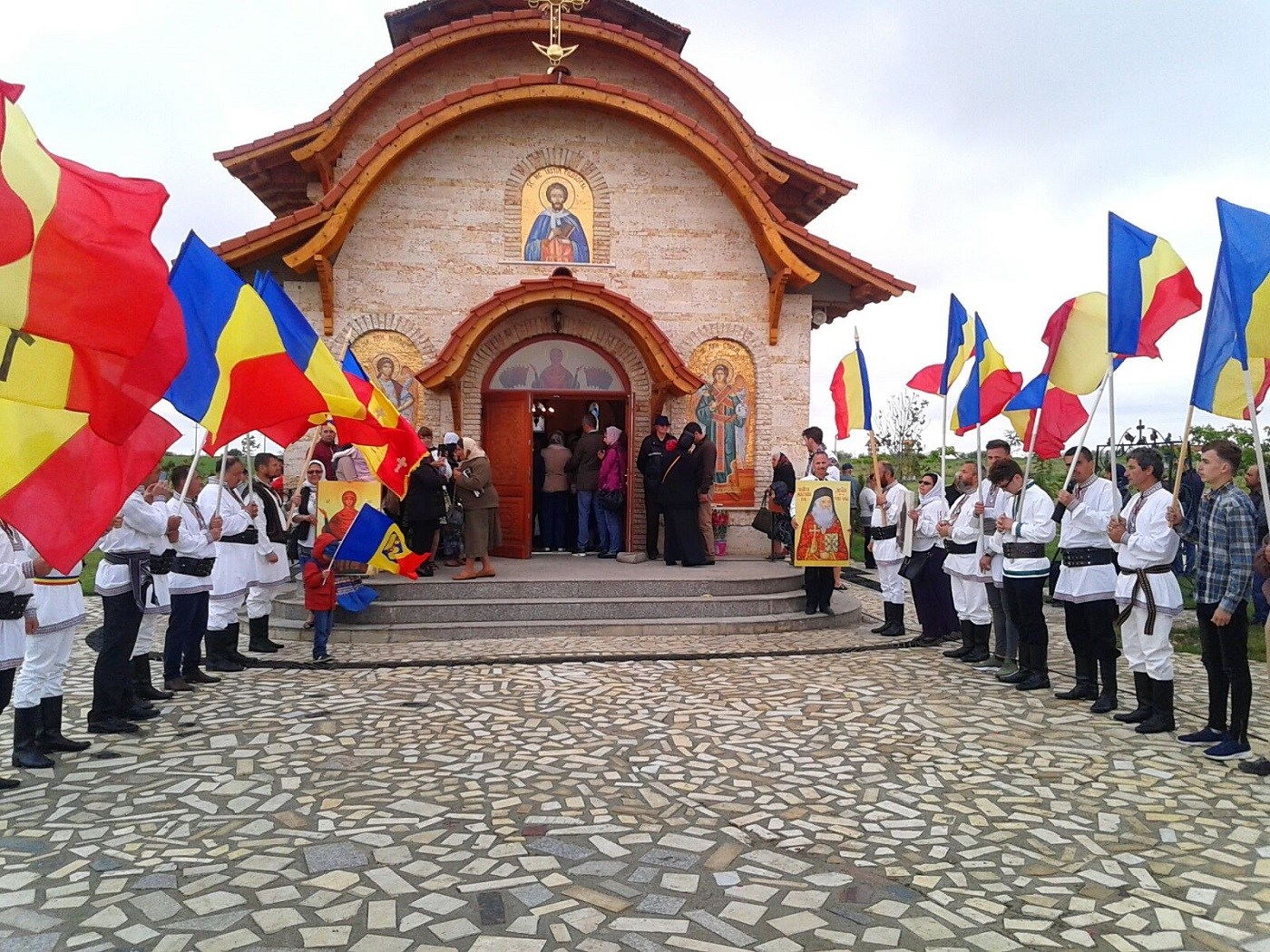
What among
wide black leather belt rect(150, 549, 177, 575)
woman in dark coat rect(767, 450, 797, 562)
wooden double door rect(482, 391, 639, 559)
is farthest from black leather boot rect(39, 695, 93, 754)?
woman in dark coat rect(767, 450, 797, 562)

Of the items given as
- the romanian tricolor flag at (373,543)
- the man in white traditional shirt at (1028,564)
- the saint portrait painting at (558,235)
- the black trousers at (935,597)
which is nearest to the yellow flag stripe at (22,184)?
the romanian tricolor flag at (373,543)

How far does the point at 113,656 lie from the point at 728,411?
9948 mm

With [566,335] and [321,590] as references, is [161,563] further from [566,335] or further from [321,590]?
[566,335]

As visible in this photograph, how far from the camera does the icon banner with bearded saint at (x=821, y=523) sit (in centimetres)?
1065

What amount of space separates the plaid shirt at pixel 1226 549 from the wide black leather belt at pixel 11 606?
7514mm

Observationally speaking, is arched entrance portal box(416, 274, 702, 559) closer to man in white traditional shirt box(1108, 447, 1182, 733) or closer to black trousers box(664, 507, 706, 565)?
black trousers box(664, 507, 706, 565)

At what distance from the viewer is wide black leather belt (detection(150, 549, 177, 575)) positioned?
6648mm

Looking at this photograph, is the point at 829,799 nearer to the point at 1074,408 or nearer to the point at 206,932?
the point at 206,932

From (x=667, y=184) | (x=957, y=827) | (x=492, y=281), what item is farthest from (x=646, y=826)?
(x=667, y=184)

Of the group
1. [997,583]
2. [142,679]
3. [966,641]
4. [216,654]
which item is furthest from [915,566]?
[142,679]

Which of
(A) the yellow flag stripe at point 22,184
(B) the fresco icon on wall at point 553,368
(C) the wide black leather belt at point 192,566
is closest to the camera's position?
(A) the yellow flag stripe at point 22,184

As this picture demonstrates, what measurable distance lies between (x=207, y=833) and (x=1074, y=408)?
8638 mm

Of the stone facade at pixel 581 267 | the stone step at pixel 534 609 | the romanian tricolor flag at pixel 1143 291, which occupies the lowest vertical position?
the stone step at pixel 534 609

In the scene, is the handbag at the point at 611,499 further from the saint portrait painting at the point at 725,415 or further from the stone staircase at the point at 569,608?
the stone staircase at the point at 569,608
